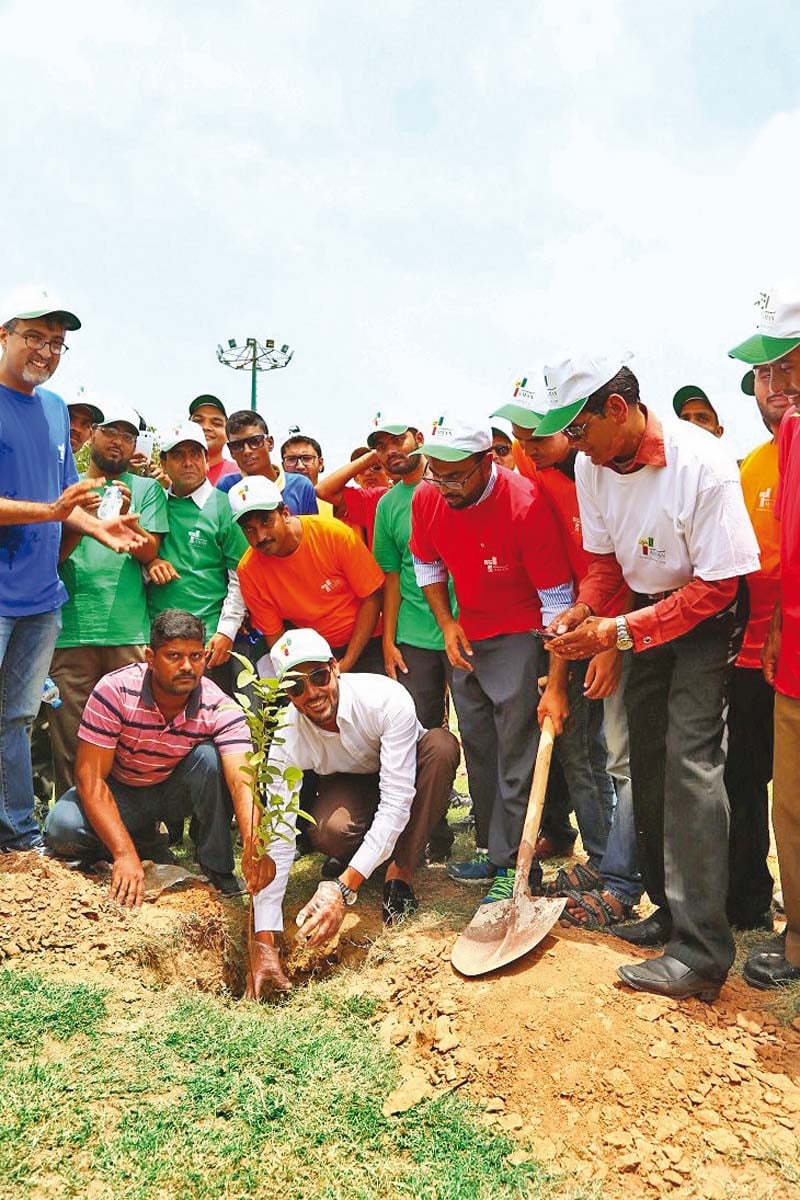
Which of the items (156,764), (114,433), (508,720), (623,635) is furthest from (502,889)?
(114,433)

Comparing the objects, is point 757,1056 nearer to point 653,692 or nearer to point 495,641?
point 653,692

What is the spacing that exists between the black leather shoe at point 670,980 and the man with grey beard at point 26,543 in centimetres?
312

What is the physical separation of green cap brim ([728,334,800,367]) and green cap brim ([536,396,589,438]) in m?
0.54

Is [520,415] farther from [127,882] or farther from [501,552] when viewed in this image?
[127,882]

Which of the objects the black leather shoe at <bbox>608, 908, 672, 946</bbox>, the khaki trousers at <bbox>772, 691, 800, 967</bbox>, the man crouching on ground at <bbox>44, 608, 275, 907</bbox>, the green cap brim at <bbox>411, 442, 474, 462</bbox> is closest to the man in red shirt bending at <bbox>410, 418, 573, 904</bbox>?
the green cap brim at <bbox>411, 442, 474, 462</bbox>

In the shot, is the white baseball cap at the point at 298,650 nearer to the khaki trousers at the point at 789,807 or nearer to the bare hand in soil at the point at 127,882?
the bare hand in soil at the point at 127,882

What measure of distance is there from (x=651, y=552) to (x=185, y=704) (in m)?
2.62

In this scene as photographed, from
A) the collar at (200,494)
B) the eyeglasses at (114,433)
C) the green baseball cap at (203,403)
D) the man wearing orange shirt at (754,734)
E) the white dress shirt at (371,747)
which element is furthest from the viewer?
the green baseball cap at (203,403)

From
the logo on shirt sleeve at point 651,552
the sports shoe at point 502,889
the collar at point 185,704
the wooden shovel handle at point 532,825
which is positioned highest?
the logo on shirt sleeve at point 651,552

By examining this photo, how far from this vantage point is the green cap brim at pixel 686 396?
524 centimetres

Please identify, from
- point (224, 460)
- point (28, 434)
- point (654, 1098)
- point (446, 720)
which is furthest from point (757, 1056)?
point (224, 460)

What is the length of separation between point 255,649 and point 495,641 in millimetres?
1926

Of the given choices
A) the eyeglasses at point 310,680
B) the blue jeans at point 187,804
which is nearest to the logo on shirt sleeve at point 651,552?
the eyeglasses at point 310,680

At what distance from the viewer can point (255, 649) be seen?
5988 millimetres
